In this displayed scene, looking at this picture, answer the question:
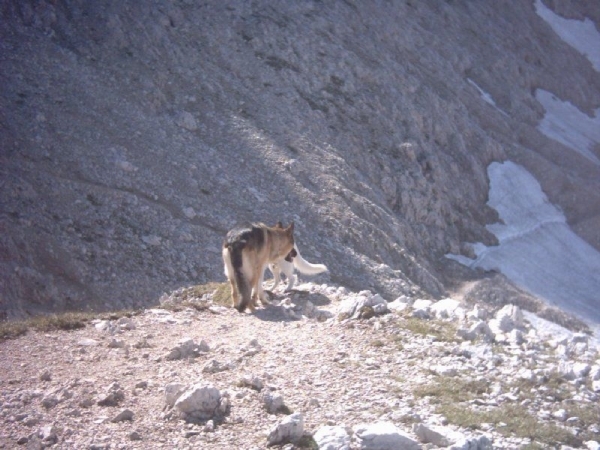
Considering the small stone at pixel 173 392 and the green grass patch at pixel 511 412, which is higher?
the green grass patch at pixel 511 412

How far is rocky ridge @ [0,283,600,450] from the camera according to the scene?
834cm

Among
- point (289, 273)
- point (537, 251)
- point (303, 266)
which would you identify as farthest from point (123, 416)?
point (537, 251)

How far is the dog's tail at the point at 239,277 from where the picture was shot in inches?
566

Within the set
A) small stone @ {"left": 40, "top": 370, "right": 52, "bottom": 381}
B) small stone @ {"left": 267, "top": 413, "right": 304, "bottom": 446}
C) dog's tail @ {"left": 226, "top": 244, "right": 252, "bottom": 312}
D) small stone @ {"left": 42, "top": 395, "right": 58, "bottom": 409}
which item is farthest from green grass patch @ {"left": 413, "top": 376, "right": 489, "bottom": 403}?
dog's tail @ {"left": 226, "top": 244, "right": 252, "bottom": 312}

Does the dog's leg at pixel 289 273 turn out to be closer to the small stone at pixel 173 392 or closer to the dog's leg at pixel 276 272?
the dog's leg at pixel 276 272

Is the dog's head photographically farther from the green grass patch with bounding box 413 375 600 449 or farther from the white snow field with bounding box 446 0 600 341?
the white snow field with bounding box 446 0 600 341

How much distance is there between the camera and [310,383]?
988 cm

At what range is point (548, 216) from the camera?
167 ft

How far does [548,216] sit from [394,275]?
2292cm

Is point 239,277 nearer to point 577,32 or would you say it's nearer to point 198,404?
point 198,404

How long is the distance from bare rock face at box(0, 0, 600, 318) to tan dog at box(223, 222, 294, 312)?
953 centimetres

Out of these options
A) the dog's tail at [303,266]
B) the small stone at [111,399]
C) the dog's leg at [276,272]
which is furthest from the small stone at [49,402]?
the dog's tail at [303,266]

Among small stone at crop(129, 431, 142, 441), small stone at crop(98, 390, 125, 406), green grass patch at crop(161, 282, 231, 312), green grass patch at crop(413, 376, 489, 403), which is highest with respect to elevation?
green grass patch at crop(413, 376, 489, 403)

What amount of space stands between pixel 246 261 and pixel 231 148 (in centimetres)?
1980
